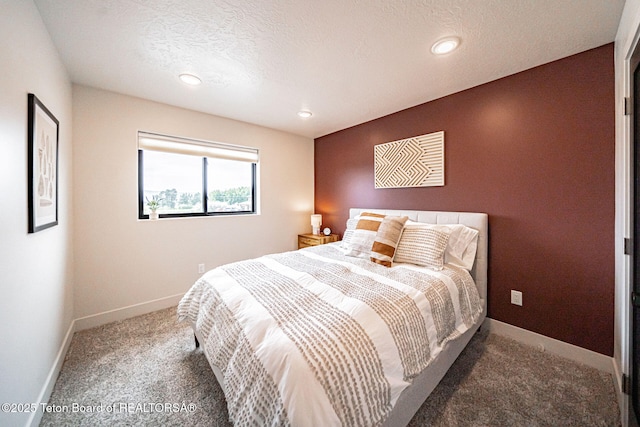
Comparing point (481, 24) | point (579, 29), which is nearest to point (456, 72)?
point (481, 24)

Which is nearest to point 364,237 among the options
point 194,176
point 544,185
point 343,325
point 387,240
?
point 387,240

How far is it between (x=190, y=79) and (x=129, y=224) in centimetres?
166

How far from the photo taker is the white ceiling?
1.39 m

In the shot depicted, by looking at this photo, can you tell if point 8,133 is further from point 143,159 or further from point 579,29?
point 579,29

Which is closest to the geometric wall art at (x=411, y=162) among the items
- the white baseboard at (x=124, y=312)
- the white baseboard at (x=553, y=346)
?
the white baseboard at (x=553, y=346)

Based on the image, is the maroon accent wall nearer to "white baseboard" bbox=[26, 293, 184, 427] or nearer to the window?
the window

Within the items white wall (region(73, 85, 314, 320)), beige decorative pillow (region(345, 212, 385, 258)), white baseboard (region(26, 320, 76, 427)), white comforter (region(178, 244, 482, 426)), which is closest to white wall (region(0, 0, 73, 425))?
white baseboard (region(26, 320, 76, 427))

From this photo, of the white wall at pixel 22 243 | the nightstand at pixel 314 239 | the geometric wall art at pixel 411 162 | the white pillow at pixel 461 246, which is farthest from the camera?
the nightstand at pixel 314 239

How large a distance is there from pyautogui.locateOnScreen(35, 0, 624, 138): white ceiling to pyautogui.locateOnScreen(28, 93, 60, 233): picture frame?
1.98 feet

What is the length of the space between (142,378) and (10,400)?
70 centimetres

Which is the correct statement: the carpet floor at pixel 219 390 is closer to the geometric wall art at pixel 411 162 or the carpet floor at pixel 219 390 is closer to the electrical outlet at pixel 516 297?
the electrical outlet at pixel 516 297

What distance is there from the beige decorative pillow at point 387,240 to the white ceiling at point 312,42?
1333mm

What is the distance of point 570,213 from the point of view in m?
1.85

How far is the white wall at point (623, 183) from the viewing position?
1.32 meters
